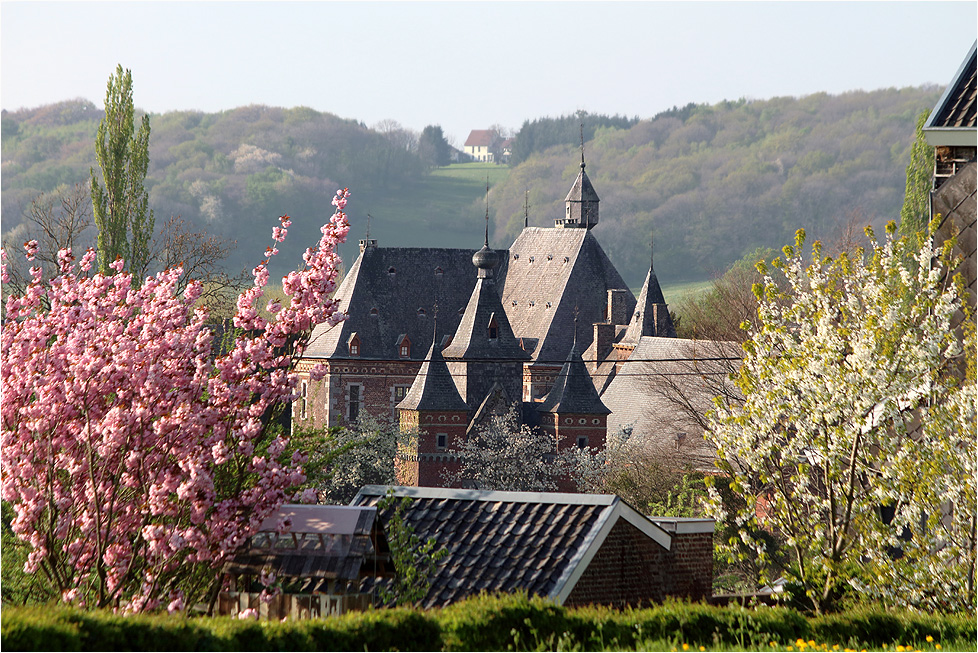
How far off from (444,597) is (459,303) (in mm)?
61201

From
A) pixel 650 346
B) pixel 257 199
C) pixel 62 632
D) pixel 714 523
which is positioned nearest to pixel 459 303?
pixel 650 346

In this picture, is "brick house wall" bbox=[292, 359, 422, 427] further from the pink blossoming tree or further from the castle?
the pink blossoming tree

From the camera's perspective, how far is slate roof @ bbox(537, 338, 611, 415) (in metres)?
59.7

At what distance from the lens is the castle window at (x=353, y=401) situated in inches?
2704

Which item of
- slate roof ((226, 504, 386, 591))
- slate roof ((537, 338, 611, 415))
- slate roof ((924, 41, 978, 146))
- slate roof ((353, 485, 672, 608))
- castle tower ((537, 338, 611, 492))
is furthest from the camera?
slate roof ((537, 338, 611, 415))

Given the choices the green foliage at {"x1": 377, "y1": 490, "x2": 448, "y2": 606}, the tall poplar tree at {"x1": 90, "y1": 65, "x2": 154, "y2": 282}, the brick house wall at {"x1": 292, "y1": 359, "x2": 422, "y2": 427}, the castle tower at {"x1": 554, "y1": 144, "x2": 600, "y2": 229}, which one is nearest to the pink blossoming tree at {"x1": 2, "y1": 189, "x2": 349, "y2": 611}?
the green foliage at {"x1": 377, "y1": 490, "x2": 448, "y2": 606}

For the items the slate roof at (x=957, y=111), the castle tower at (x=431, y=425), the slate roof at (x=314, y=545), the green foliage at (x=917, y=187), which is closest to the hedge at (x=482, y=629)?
the slate roof at (x=314, y=545)

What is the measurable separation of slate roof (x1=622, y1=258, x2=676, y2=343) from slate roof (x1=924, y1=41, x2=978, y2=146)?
5438cm

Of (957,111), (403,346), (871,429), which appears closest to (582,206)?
(403,346)

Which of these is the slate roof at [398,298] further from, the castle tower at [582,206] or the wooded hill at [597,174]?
the wooded hill at [597,174]

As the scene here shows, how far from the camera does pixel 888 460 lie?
12703 mm

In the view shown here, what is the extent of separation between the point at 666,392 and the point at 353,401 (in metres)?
23.8

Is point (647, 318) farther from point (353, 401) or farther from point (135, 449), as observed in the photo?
point (135, 449)

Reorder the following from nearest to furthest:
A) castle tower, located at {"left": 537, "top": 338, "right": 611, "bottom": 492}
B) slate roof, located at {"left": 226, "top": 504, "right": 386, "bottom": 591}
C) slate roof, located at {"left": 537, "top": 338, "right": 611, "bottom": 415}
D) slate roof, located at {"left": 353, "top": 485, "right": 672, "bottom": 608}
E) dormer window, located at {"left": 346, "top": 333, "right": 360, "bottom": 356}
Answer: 1. slate roof, located at {"left": 226, "top": 504, "right": 386, "bottom": 591}
2. slate roof, located at {"left": 353, "top": 485, "right": 672, "bottom": 608}
3. castle tower, located at {"left": 537, "top": 338, "right": 611, "bottom": 492}
4. slate roof, located at {"left": 537, "top": 338, "right": 611, "bottom": 415}
5. dormer window, located at {"left": 346, "top": 333, "right": 360, "bottom": 356}
